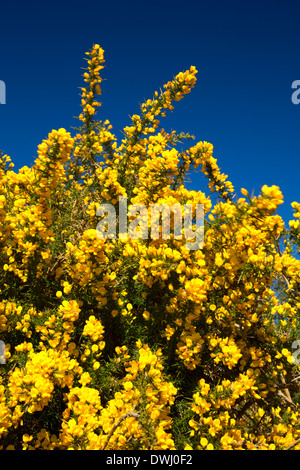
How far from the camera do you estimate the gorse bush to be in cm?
176

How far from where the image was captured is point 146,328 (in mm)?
2340

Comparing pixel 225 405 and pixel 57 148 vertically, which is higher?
pixel 57 148

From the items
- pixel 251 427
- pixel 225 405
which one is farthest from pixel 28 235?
pixel 251 427

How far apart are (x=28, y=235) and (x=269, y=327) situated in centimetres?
199

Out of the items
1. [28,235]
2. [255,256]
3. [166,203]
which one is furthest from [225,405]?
[28,235]

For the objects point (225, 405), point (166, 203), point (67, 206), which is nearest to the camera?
point (225, 405)

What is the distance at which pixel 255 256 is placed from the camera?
Answer: 6.66ft

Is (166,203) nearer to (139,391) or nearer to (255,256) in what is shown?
(255,256)

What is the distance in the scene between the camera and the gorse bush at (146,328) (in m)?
1.76

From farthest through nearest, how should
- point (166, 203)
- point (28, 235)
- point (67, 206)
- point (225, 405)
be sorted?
1. point (67, 206)
2. point (28, 235)
3. point (166, 203)
4. point (225, 405)

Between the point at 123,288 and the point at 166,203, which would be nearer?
the point at 166,203

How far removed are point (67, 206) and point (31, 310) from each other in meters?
1.50
